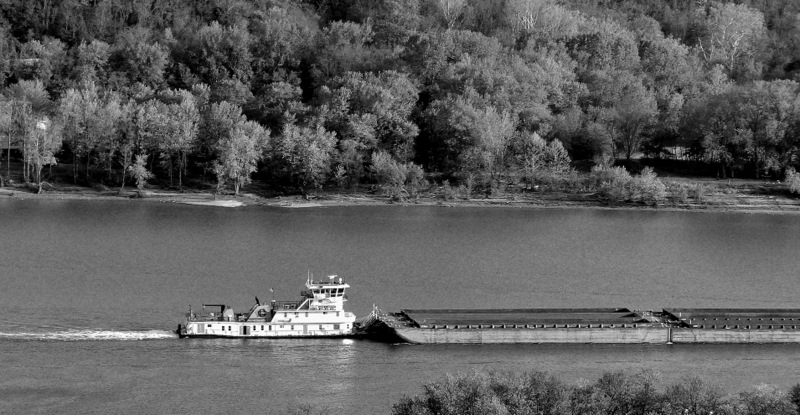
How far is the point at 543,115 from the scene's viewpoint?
125 metres

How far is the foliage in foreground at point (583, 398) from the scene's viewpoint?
156ft

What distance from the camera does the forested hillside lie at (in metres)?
117

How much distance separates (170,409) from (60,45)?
8747 centimetres

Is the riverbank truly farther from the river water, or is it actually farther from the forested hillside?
the river water

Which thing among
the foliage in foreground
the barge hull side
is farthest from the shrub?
the foliage in foreground

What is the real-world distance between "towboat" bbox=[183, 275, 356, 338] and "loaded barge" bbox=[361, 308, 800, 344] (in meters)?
1.63

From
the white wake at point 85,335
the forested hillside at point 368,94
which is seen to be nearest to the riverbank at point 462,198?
the forested hillside at point 368,94

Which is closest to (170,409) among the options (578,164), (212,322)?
(212,322)

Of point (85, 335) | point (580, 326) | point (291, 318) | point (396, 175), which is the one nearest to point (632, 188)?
point (396, 175)

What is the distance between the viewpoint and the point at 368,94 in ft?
398

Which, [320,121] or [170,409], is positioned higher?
[320,121]

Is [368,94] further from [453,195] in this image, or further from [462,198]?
[462,198]

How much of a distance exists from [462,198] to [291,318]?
49828mm

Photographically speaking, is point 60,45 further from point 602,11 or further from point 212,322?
point 212,322
